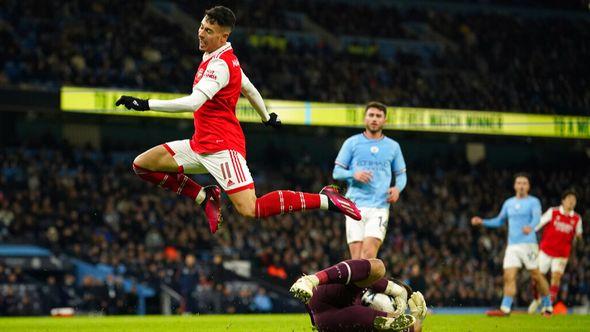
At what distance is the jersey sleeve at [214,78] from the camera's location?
907 centimetres

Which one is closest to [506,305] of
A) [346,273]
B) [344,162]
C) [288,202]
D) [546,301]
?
[546,301]

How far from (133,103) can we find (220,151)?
55.1 inches

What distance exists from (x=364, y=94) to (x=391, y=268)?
846 cm

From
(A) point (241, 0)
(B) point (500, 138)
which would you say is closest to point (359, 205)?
(B) point (500, 138)

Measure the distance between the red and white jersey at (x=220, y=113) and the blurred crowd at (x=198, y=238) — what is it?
12.4m

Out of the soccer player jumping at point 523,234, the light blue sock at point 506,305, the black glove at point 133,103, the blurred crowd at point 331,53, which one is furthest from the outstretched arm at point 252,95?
the blurred crowd at point 331,53

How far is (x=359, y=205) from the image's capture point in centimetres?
1212

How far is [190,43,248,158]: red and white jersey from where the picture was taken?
9.39 metres

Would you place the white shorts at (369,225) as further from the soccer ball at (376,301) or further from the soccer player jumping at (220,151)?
the soccer ball at (376,301)

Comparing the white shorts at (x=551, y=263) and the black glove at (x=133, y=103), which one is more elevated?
the black glove at (x=133, y=103)

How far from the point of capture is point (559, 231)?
57.4ft

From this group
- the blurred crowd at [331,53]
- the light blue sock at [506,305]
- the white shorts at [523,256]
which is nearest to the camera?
the light blue sock at [506,305]

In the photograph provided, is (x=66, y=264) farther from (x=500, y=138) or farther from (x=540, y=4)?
(x=540, y=4)

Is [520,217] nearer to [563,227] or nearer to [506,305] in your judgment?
[563,227]
